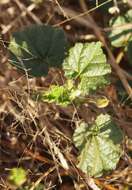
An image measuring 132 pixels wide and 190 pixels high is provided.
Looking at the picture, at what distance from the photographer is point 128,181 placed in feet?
4.73

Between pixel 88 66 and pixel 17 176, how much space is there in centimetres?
39

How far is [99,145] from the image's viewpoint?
1.31 metres

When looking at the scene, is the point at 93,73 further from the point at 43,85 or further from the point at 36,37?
the point at 43,85

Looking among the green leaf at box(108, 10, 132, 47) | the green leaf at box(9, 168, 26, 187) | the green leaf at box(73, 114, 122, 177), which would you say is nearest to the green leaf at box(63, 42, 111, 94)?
the green leaf at box(73, 114, 122, 177)

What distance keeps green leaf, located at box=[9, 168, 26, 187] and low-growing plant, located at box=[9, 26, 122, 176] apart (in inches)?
7.5

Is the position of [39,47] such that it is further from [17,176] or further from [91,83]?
[17,176]

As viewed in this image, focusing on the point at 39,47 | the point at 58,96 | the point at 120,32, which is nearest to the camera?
the point at 58,96

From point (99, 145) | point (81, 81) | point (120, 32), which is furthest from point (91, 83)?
point (120, 32)

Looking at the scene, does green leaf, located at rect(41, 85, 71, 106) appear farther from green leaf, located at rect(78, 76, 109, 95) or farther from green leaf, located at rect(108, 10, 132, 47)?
green leaf, located at rect(108, 10, 132, 47)

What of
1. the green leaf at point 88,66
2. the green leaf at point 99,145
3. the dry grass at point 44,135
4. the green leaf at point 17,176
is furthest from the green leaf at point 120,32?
the green leaf at point 17,176

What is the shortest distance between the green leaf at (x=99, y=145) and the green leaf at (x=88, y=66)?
0.11 m

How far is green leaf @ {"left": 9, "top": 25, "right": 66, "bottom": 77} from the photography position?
4.53 feet

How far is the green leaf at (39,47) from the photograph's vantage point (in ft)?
4.53

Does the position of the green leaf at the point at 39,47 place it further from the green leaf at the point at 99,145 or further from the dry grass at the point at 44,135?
the green leaf at the point at 99,145
